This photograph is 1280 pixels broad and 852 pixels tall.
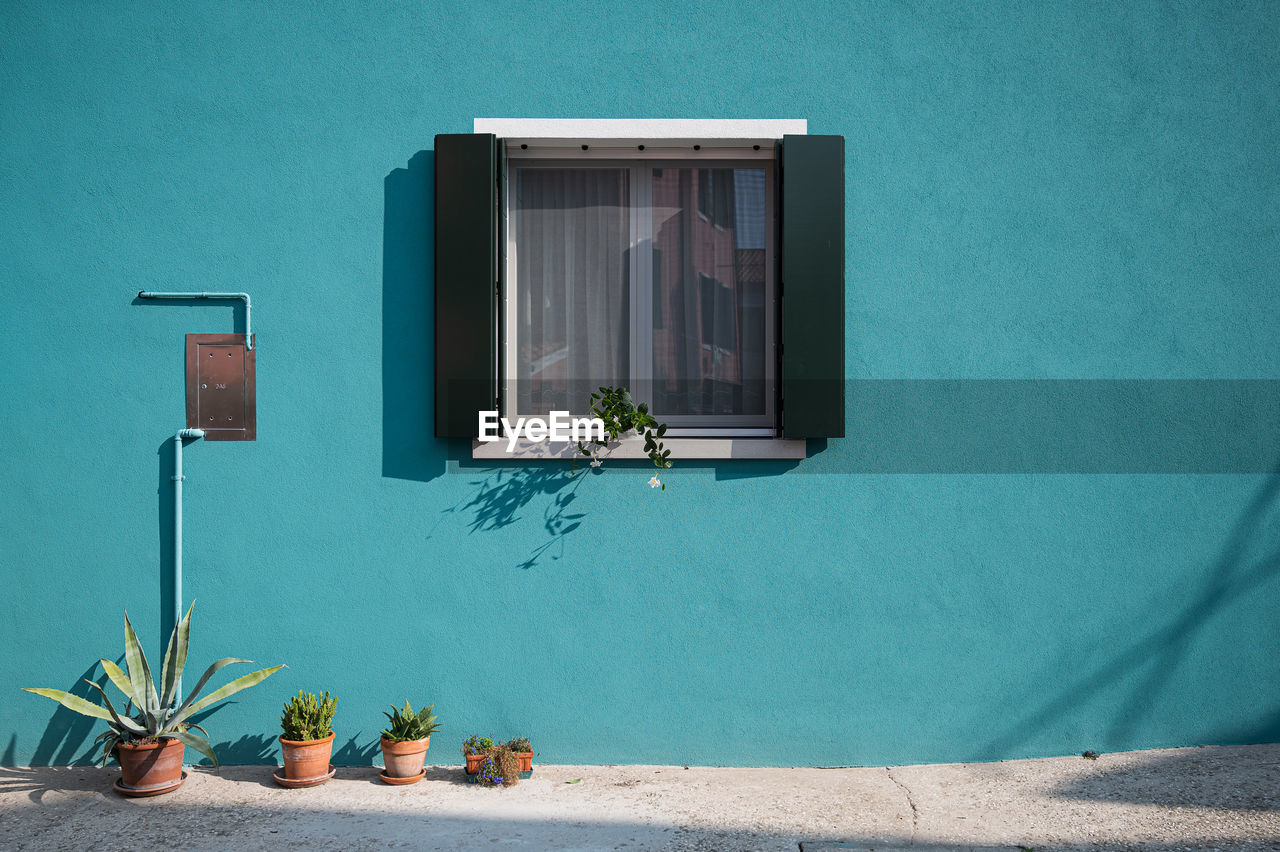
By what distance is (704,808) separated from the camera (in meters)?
3.58

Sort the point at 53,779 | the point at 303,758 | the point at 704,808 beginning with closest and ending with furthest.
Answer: the point at 704,808
the point at 303,758
the point at 53,779

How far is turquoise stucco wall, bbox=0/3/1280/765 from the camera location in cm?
404

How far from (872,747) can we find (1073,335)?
7.07ft

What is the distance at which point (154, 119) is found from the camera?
407 cm

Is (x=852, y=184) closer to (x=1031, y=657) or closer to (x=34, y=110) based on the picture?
(x=1031, y=657)

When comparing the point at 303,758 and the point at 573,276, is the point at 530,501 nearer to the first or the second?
the point at 573,276

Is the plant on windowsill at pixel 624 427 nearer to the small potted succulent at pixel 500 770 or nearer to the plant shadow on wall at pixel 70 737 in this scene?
the small potted succulent at pixel 500 770

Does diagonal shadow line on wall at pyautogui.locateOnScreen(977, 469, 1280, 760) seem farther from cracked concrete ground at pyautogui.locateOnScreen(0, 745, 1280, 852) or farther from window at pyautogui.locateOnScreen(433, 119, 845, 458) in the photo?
window at pyautogui.locateOnScreen(433, 119, 845, 458)

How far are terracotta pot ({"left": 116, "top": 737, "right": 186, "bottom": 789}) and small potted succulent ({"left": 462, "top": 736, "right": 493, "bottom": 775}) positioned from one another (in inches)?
48.9

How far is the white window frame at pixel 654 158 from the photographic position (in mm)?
4023

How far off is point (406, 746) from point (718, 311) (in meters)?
2.45

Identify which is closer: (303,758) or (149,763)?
(149,763)

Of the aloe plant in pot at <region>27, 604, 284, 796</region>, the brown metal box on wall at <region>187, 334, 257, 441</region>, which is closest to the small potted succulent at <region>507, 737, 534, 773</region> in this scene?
the aloe plant in pot at <region>27, 604, 284, 796</region>

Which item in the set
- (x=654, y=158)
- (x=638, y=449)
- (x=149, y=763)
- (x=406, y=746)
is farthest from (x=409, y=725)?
(x=654, y=158)
